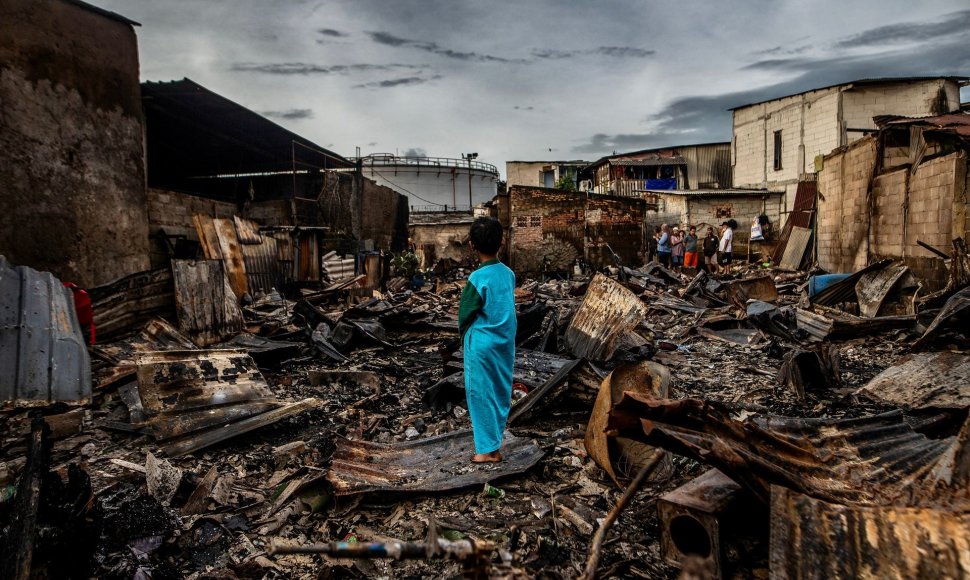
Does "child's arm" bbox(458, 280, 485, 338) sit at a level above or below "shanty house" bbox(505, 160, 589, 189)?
below

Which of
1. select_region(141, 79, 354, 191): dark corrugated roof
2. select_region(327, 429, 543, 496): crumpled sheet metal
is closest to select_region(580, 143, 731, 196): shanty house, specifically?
select_region(141, 79, 354, 191): dark corrugated roof

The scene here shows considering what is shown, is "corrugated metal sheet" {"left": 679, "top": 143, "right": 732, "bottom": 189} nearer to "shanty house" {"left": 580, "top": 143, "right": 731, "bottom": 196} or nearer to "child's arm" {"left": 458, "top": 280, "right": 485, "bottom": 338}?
"shanty house" {"left": 580, "top": 143, "right": 731, "bottom": 196}

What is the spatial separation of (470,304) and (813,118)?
23875 mm

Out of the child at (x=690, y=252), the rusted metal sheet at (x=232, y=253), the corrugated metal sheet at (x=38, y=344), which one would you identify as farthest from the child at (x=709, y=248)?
the corrugated metal sheet at (x=38, y=344)

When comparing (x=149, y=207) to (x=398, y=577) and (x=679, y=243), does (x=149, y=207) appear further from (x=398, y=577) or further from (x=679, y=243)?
(x=679, y=243)

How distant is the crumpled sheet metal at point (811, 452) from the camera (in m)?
1.97

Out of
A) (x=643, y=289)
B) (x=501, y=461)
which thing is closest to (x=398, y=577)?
(x=501, y=461)

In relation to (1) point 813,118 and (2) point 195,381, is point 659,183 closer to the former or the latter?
(1) point 813,118

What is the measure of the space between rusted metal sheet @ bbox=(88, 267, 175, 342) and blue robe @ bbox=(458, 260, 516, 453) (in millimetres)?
4693

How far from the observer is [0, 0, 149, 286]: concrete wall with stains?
667 cm

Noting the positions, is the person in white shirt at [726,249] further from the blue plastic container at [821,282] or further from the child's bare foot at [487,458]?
the child's bare foot at [487,458]

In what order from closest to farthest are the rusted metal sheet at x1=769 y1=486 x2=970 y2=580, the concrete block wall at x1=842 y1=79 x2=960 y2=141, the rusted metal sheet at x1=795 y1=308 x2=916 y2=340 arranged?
1. the rusted metal sheet at x1=769 y1=486 x2=970 y2=580
2. the rusted metal sheet at x1=795 y1=308 x2=916 y2=340
3. the concrete block wall at x1=842 y1=79 x2=960 y2=141

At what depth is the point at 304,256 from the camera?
12.4m

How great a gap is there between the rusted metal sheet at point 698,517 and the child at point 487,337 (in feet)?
4.34
